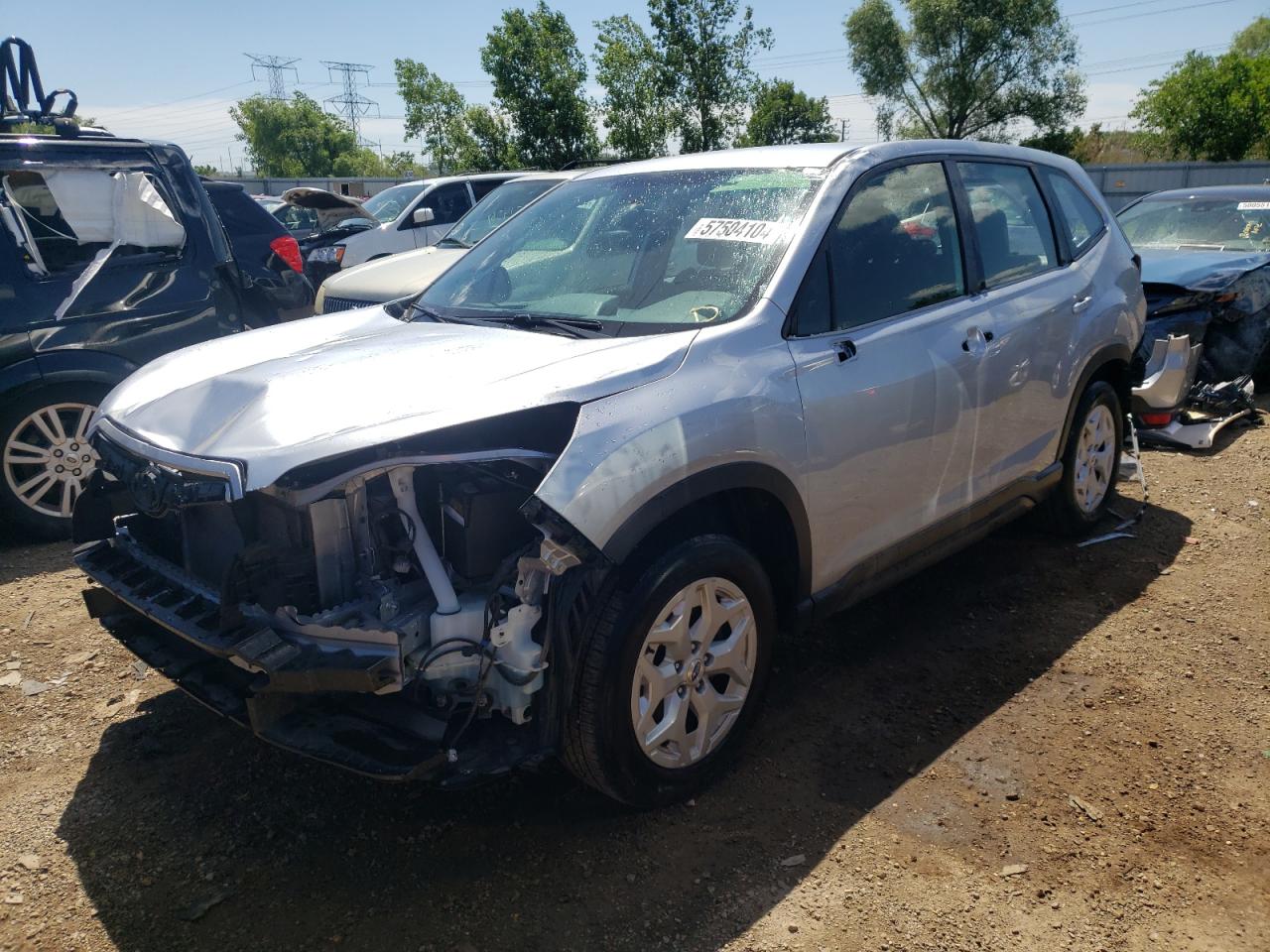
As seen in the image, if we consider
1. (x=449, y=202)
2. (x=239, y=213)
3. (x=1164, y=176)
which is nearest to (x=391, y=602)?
(x=239, y=213)

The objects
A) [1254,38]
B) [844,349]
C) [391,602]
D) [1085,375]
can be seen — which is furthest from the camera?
[1254,38]

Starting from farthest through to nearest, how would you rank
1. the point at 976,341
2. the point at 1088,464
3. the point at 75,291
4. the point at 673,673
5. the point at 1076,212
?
the point at 75,291 < the point at 1088,464 < the point at 1076,212 < the point at 976,341 < the point at 673,673

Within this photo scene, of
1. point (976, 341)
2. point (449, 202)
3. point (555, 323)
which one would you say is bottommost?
point (976, 341)

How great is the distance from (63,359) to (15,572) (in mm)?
1127

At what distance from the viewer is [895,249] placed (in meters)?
3.50

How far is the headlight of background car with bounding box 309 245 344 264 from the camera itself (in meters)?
10.8

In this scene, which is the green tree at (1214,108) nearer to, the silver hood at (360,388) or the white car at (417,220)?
the white car at (417,220)

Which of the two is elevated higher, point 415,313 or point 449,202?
point 449,202

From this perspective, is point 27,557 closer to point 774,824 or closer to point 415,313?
point 415,313

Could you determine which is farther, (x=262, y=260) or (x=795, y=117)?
(x=795, y=117)

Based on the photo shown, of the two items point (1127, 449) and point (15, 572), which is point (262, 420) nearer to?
point (15, 572)

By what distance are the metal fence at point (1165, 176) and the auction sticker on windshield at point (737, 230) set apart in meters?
26.9

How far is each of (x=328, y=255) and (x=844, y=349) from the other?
9.14 metres

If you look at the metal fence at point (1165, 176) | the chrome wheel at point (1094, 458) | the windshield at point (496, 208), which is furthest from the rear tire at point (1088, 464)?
the metal fence at point (1165, 176)
